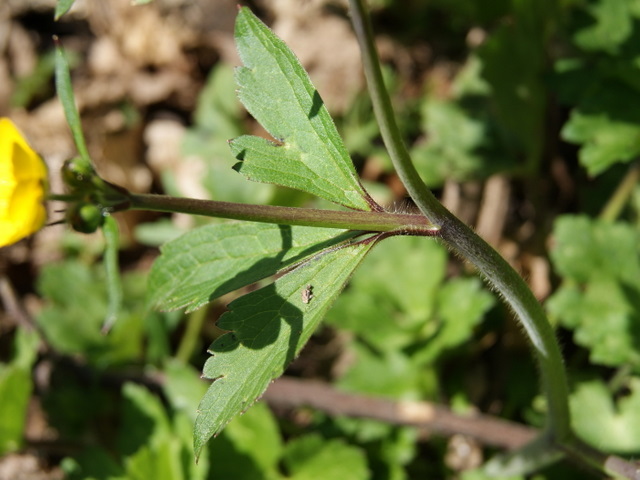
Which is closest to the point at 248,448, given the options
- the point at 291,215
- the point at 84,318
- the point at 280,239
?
the point at 84,318

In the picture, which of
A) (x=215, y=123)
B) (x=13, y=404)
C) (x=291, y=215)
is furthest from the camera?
(x=215, y=123)

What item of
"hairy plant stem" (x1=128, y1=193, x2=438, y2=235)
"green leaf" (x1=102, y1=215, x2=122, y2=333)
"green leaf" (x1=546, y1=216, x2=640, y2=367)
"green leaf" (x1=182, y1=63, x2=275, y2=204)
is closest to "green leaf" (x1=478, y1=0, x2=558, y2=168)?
"green leaf" (x1=546, y1=216, x2=640, y2=367)

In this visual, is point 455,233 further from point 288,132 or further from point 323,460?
point 323,460

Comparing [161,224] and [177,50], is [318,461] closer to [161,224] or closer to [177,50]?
[161,224]

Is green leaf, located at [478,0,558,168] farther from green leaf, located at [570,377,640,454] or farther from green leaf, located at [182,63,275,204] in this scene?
green leaf, located at [182,63,275,204]

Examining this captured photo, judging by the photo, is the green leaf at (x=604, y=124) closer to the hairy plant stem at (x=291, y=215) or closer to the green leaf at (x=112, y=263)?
the hairy plant stem at (x=291, y=215)

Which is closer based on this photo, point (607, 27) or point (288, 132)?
point (288, 132)
